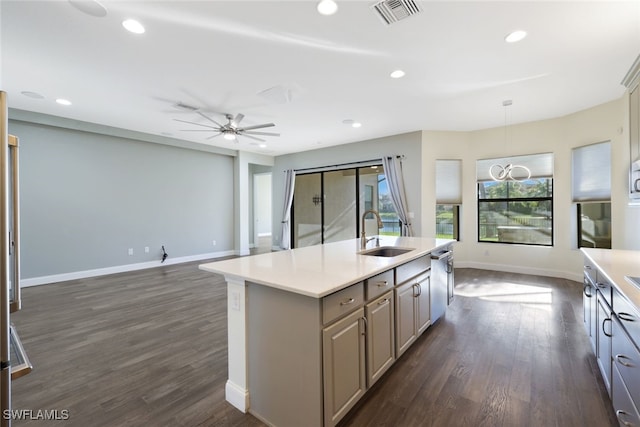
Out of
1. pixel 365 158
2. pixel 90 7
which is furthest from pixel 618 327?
pixel 365 158

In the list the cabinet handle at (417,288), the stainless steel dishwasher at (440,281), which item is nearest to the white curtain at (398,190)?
the stainless steel dishwasher at (440,281)

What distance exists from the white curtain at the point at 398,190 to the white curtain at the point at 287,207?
2906mm

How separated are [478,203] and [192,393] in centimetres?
591

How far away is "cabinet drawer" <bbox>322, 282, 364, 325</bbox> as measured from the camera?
1.53 m

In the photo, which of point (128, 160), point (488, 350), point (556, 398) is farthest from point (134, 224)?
point (556, 398)

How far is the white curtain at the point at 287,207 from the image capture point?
7973 mm

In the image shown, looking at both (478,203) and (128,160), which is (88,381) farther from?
(478,203)

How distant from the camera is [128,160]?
19.2ft

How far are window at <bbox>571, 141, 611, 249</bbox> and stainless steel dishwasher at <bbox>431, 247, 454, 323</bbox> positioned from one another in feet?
10.3

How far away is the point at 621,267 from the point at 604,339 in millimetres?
547

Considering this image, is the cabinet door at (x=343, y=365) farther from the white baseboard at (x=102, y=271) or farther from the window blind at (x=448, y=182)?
the white baseboard at (x=102, y=271)

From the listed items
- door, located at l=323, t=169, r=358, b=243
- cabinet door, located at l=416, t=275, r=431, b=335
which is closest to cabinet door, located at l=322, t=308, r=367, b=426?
cabinet door, located at l=416, t=275, r=431, b=335

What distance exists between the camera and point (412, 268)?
97.8 inches

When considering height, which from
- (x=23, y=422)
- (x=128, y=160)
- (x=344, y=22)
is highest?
(x=344, y=22)
